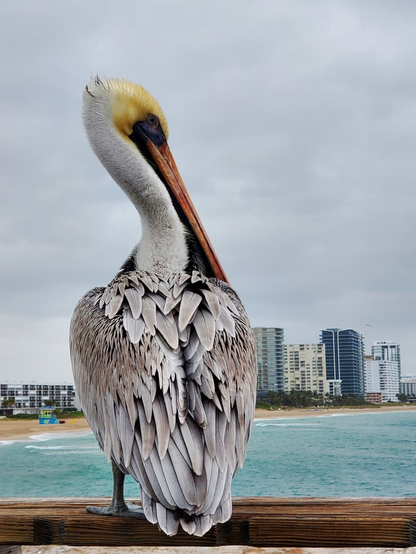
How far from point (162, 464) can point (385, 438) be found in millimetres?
59447

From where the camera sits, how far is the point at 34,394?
69062 mm

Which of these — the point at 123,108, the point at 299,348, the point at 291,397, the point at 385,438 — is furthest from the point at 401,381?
the point at 123,108

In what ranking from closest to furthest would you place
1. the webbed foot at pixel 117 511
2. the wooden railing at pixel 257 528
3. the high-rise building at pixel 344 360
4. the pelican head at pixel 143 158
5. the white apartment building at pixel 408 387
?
the wooden railing at pixel 257 528 → the webbed foot at pixel 117 511 → the pelican head at pixel 143 158 → the high-rise building at pixel 344 360 → the white apartment building at pixel 408 387

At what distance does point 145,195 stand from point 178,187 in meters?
0.26

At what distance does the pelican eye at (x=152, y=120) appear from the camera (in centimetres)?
359

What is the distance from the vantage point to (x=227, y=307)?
2574 mm

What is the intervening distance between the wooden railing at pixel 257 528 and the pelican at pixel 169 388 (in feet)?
0.31

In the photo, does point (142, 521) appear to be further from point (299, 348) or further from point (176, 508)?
point (299, 348)

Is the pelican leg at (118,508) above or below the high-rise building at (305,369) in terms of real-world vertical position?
below

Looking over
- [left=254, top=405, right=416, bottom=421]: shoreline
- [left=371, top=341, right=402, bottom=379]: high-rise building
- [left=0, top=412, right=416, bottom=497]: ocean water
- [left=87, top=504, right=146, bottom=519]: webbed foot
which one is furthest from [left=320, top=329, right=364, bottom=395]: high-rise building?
[left=87, top=504, right=146, bottom=519]: webbed foot

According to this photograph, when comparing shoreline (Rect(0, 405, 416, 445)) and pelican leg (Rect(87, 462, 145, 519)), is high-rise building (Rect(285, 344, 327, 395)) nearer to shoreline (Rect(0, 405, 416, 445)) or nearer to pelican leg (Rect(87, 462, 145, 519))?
shoreline (Rect(0, 405, 416, 445))

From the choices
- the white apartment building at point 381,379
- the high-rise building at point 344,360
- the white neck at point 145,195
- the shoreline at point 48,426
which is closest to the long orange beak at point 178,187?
the white neck at point 145,195

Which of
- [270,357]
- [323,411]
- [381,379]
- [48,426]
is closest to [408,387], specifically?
[381,379]

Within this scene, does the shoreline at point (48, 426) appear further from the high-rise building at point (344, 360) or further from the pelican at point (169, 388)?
the pelican at point (169, 388)
